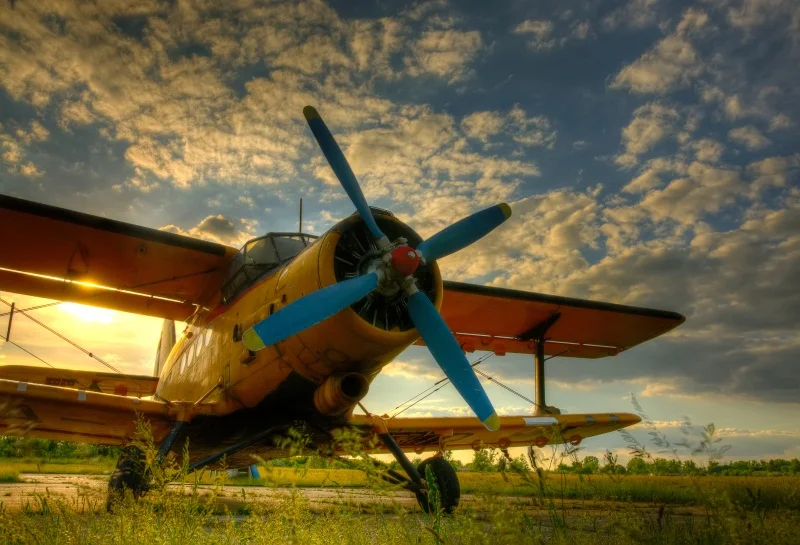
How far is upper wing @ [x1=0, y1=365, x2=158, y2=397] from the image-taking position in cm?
955

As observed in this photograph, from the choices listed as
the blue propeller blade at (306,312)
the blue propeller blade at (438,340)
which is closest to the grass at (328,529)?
the blue propeller blade at (306,312)

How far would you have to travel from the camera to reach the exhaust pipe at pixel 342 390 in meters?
6.08

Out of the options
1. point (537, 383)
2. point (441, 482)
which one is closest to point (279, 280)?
point (441, 482)

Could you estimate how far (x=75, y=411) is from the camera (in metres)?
6.82

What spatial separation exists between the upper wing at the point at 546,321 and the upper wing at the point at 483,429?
2148mm

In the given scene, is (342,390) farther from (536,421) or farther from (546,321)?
(546,321)

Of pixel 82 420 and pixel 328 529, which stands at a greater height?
pixel 82 420

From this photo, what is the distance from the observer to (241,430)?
7.26 metres

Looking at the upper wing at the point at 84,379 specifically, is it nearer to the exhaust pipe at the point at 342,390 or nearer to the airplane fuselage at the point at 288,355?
the airplane fuselage at the point at 288,355

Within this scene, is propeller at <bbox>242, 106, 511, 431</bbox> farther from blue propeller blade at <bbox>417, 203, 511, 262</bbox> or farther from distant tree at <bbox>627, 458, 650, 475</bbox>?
distant tree at <bbox>627, 458, 650, 475</bbox>

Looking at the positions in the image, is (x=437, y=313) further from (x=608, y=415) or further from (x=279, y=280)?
(x=608, y=415)

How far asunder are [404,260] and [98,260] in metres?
5.84

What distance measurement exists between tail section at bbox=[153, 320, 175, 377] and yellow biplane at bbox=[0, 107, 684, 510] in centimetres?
326

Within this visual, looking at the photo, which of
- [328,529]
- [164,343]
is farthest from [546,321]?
[164,343]
